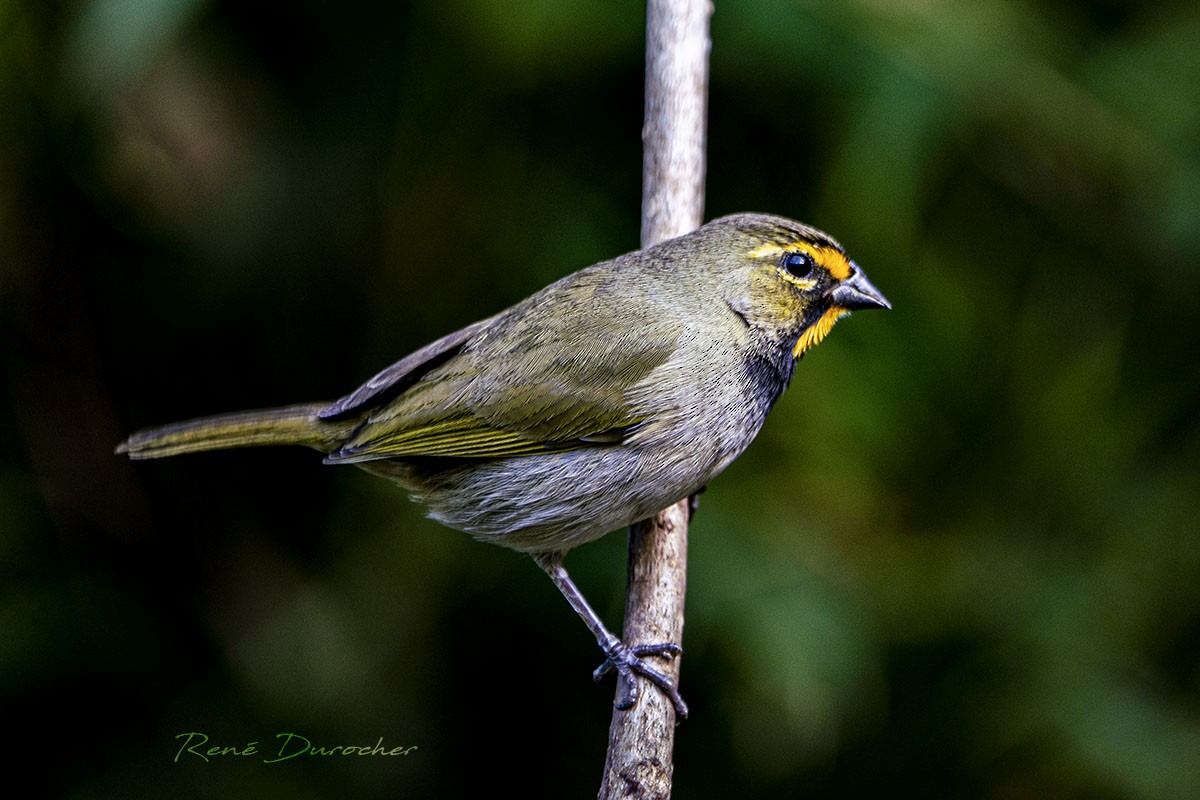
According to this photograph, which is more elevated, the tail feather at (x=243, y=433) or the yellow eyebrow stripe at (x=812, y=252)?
the yellow eyebrow stripe at (x=812, y=252)

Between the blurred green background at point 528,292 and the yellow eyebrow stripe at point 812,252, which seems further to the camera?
the blurred green background at point 528,292

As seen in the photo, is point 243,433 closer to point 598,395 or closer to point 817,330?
point 598,395

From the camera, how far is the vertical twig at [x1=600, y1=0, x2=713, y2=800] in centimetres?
328

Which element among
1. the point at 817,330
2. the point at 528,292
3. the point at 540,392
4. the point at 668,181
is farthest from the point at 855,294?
the point at 528,292

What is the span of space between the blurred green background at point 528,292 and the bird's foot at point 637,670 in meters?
0.78

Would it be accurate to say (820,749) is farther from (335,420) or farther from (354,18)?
(354,18)

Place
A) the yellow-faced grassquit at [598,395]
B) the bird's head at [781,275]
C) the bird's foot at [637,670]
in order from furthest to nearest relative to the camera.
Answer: the bird's head at [781,275] < the yellow-faced grassquit at [598,395] < the bird's foot at [637,670]

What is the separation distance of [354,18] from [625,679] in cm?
259

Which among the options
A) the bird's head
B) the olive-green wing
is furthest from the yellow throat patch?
the olive-green wing

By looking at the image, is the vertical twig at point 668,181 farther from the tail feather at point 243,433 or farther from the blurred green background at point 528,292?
the tail feather at point 243,433

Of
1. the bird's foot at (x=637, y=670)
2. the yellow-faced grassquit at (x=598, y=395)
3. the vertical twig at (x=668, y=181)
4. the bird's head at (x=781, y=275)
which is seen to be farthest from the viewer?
the bird's head at (x=781, y=275)

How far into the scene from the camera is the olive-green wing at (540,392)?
11.4ft

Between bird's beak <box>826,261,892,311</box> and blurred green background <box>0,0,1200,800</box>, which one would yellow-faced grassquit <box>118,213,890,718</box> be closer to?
bird's beak <box>826,261,892,311</box>

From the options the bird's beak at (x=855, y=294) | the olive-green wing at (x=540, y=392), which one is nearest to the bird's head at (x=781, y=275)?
the bird's beak at (x=855, y=294)
